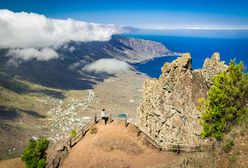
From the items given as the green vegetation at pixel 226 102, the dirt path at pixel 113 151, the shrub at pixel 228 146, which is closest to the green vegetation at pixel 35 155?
the dirt path at pixel 113 151

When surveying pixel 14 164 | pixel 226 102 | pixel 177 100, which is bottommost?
pixel 14 164

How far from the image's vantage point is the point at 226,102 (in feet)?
152

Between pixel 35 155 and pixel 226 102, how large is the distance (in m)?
40.7

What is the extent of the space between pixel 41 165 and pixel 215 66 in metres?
53.4

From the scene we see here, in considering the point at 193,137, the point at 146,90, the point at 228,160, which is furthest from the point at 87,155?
the point at 146,90

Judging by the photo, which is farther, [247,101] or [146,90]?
[146,90]

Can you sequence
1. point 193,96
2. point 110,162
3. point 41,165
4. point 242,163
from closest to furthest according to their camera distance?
point 242,163, point 110,162, point 41,165, point 193,96

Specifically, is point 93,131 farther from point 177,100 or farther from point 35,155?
point 177,100

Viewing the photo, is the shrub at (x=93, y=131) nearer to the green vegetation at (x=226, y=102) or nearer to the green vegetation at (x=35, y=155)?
the green vegetation at (x=35, y=155)

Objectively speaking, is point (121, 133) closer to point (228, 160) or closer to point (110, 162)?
point (110, 162)

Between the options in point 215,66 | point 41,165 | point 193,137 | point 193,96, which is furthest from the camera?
point 215,66

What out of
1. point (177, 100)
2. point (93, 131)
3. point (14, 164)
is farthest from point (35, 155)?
point (177, 100)

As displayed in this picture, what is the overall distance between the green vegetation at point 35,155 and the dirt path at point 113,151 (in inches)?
557

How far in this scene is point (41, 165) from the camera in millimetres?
56094
